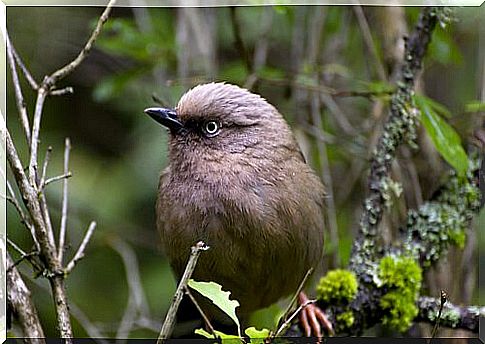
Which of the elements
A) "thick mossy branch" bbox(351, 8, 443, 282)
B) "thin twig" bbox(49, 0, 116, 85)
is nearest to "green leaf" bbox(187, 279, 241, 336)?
"thin twig" bbox(49, 0, 116, 85)

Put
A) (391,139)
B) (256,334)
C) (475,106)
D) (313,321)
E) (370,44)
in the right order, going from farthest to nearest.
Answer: (370,44)
(391,139)
(313,321)
(475,106)
(256,334)

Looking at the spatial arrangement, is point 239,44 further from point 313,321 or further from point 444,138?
point 313,321

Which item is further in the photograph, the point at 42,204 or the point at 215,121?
the point at 215,121

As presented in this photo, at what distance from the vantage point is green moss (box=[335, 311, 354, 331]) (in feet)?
7.88

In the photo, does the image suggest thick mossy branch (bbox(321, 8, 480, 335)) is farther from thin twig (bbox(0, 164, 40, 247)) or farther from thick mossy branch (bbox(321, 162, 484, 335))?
thin twig (bbox(0, 164, 40, 247))

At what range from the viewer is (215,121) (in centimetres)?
211

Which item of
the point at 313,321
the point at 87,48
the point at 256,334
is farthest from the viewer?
the point at 313,321

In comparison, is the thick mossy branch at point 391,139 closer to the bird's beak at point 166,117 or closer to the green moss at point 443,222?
the green moss at point 443,222

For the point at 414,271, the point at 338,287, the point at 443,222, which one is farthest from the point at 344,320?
the point at 443,222

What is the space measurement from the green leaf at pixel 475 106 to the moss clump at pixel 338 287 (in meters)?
0.59

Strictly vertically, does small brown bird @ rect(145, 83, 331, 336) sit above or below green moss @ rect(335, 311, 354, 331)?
above

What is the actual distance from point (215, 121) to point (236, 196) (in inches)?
8.1

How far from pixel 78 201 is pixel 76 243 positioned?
0.52ft

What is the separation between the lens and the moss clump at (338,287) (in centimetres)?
240
